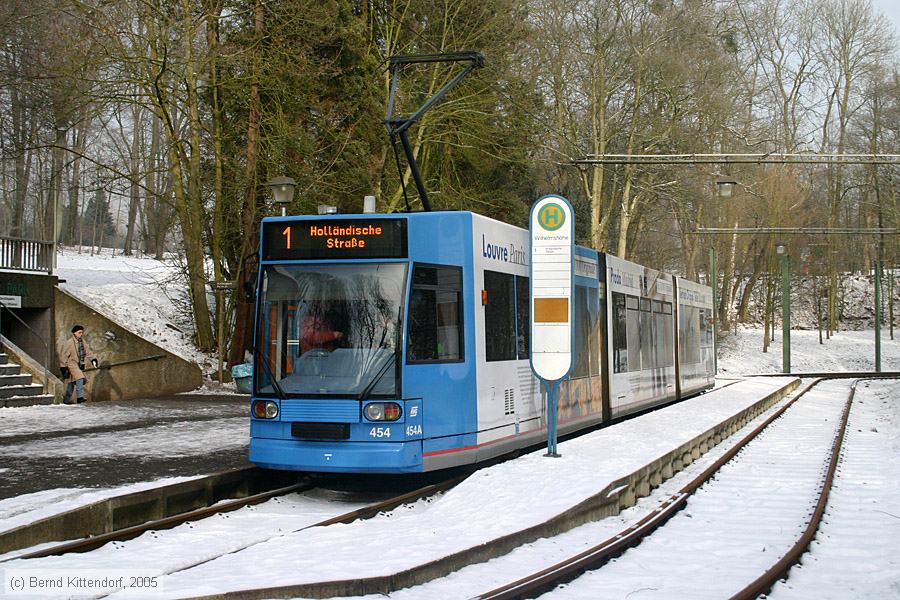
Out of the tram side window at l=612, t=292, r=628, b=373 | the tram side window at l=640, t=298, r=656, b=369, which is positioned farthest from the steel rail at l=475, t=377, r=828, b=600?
the tram side window at l=640, t=298, r=656, b=369

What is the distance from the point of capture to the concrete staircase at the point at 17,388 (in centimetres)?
1842

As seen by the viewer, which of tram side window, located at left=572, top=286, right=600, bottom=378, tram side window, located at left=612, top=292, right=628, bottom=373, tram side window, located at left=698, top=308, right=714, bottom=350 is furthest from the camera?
tram side window, located at left=698, top=308, right=714, bottom=350

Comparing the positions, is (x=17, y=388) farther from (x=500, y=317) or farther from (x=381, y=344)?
(x=381, y=344)

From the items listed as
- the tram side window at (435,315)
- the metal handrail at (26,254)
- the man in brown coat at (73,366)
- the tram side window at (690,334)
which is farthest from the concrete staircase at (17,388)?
the tram side window at (690,334)

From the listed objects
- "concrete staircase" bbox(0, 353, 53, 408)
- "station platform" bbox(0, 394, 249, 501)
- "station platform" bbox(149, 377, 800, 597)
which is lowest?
"station platform" bbox(149, 377, 800, 597)

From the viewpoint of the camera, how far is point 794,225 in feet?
179

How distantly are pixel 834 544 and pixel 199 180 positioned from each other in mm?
18736

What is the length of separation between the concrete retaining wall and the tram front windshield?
11914mm

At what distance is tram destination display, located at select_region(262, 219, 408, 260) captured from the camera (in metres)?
10.7

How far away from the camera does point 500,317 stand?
1213 centimetres

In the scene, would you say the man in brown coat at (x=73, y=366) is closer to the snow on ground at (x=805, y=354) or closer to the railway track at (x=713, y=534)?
the railway track at (x=713, y=534)

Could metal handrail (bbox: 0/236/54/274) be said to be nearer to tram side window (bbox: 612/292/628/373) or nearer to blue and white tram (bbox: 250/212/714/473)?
blue and white tram (bbox: 250/212/714/473)

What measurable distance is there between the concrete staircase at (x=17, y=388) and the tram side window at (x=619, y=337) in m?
10.3

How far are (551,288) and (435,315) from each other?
6.44ft
